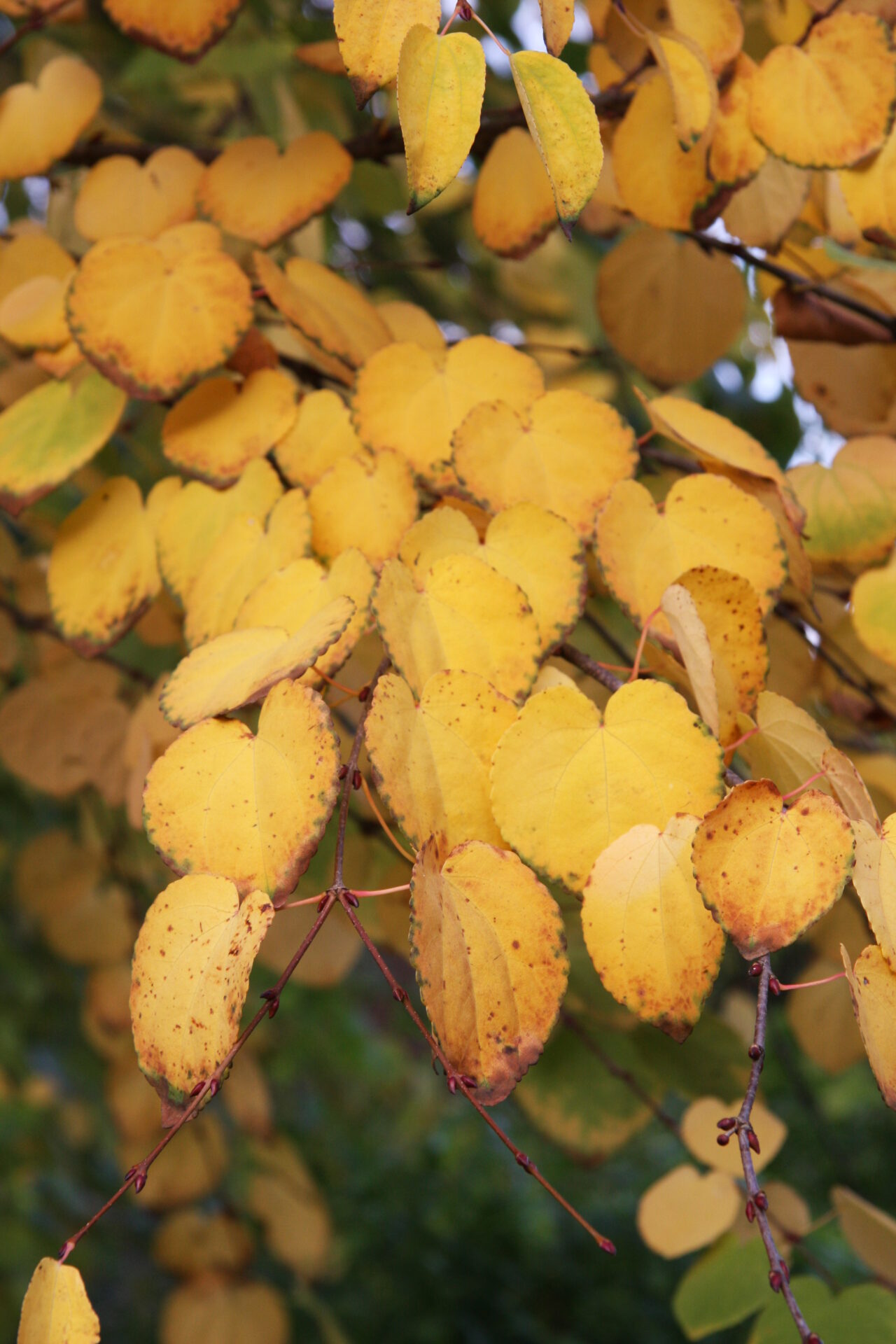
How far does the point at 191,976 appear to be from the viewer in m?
0.36

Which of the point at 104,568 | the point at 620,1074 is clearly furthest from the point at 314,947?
the point at 104,568

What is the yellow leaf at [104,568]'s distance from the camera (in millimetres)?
576

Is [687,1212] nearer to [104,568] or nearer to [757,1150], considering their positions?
[757,1150]

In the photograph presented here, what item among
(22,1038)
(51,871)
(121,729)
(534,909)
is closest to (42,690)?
(121,729)

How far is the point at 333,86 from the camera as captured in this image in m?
1.13

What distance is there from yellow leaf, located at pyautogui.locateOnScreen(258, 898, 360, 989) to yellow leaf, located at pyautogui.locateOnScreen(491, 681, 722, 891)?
36 centimetres

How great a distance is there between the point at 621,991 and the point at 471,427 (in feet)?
0.89

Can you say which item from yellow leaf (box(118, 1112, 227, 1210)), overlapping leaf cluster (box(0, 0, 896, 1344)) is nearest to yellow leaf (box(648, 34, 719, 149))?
overlapping leaf cluster (box(0, 0, 896, 1344))

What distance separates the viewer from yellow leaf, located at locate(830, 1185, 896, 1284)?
587 millimetres

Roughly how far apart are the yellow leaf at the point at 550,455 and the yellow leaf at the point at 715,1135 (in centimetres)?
Answer: 40

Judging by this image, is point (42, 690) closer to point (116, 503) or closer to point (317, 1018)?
point (116, 503)

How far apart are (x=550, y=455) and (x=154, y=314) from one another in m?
0.22

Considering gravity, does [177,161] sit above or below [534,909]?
above

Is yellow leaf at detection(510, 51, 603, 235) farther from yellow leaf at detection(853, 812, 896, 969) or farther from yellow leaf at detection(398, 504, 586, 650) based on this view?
yellow leaf at detection(853, 812, 896, 969)
